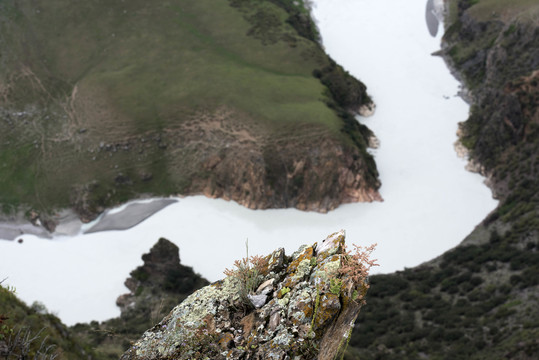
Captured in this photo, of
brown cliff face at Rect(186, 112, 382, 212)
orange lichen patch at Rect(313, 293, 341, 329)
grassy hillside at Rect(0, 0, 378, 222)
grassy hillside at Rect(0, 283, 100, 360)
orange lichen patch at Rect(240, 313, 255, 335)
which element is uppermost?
grassy hillside at Rect(0, 0, 378, 222)

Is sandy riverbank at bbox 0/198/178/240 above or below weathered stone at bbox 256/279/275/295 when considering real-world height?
above

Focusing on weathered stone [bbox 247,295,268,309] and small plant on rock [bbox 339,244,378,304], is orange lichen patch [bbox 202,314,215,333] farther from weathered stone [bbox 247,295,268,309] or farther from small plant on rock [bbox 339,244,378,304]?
small plant on rock [bbox 339,244,378,304]

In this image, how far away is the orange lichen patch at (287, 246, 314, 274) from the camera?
10.7m

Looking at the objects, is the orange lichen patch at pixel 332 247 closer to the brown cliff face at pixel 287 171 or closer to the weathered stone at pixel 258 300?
the weathered stone at pixel 258 300

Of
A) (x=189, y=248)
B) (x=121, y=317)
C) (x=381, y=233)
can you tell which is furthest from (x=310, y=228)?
(x=121, y=317)

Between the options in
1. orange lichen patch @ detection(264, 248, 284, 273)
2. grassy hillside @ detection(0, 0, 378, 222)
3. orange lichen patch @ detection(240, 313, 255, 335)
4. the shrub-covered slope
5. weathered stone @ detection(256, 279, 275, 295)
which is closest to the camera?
orange lichen patch @ detection(240, 313, 255, 335)

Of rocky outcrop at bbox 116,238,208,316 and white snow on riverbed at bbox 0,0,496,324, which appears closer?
→ rocky outcrop at bbox 116,238,208,316

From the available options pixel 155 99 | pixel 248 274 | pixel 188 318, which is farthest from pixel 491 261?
pixel 155 99

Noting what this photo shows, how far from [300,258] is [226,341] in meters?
2.27

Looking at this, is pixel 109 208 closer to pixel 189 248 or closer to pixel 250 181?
pixel 189 248

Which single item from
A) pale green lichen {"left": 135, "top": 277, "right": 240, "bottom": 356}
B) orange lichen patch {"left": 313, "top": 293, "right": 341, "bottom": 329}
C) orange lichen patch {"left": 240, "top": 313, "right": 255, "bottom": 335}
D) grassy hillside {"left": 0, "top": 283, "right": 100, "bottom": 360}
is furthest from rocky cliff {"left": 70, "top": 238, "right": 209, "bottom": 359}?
orange lichen patch {"left": 313, "top": 293, "right": 341, "bottom": 329}

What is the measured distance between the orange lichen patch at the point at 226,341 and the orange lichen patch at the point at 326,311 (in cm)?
170

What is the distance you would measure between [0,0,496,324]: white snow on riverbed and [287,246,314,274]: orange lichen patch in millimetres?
52867

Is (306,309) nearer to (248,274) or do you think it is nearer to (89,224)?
(248,274)
